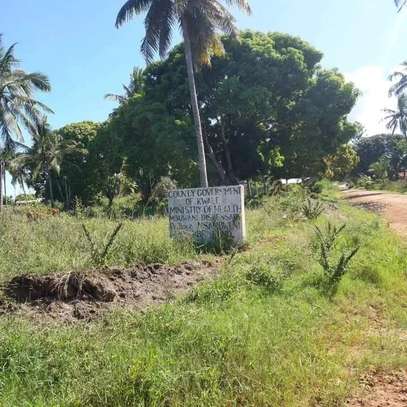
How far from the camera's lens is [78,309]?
5031 mm

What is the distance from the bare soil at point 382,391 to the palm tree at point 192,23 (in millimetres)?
14716

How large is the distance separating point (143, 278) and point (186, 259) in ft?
5.62

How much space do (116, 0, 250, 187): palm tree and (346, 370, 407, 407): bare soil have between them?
14716 mm

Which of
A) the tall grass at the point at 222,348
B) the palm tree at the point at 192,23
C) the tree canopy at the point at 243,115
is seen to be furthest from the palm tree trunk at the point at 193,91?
the tall grass at the point at 222,348

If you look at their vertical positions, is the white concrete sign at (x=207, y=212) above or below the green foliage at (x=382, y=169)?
below

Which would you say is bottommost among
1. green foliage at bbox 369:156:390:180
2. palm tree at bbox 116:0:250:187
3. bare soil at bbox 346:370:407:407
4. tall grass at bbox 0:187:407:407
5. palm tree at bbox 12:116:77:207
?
bare soil at bbox 346:370:407:407

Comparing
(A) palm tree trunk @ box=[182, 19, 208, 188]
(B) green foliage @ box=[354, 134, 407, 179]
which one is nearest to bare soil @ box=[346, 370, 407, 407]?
(A) palm tree trunk @ box=[182, 19, 208, 188]

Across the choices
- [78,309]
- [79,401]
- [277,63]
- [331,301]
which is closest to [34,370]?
[79,401]

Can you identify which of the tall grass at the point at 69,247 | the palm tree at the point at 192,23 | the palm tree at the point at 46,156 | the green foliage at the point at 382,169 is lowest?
the tall grass at the point at 69,247

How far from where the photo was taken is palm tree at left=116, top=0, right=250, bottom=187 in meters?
18.4

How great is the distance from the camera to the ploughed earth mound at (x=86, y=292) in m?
5.02

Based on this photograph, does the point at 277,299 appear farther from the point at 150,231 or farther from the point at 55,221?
the point at 55,221

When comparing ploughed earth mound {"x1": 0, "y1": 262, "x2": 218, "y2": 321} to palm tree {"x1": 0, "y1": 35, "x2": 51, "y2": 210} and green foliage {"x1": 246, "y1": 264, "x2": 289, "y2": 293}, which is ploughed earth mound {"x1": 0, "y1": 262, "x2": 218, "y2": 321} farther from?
palm tree {"x1": 0, "y1": 35, "x2": 51, "y2": 210}

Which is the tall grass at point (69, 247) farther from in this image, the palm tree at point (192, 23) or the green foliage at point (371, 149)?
the green foliage at point (371, 149)
